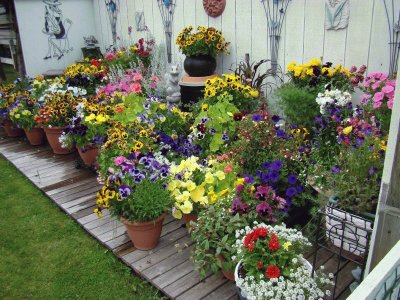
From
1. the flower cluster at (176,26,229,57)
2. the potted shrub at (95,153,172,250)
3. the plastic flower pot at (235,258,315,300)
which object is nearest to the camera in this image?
the plastic flower pot at (235,258,315,300)

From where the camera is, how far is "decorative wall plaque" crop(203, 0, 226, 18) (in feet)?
16.5

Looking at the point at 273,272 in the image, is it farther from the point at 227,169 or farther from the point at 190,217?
Result: the point at 190,217

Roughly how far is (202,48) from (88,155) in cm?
195

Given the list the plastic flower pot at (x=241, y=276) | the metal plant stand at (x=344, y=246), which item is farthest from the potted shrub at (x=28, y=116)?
the metal plant stand at (x=344, y=246)

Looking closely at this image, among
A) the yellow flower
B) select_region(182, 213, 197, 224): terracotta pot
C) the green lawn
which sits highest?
the yellow flower

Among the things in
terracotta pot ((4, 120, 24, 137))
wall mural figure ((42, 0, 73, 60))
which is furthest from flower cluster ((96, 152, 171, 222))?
wall mural figure ((42, 0, 73, 60))

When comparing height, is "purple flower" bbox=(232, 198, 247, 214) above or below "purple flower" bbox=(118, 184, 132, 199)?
below

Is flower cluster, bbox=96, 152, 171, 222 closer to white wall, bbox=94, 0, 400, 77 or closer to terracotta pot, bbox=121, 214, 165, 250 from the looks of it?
terracotta pot, bbox=121, 214, 165, 250

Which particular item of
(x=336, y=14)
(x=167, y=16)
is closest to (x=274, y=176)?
(x=336, y=14)

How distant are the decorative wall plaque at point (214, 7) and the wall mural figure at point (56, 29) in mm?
3729

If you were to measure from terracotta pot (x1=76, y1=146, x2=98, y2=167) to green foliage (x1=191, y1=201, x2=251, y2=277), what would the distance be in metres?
2.24

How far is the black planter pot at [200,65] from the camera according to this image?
501 centimetres

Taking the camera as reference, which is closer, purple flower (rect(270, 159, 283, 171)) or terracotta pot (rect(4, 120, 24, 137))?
purple flower (rect(270, 159, 283, 171))

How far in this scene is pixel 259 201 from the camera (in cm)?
267
